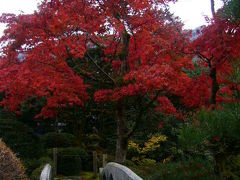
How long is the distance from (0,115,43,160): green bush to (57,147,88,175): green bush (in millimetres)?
2070

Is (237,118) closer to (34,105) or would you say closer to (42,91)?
(42,91)

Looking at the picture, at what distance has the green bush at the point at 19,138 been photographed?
1350 cm

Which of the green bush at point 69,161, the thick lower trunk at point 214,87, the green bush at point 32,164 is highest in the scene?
the thick lower trunk at point 214,87

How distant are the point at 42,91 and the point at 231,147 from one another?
6345mm

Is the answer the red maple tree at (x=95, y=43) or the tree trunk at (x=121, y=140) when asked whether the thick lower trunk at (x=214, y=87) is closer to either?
the red maple tree at (x=95, y=43)

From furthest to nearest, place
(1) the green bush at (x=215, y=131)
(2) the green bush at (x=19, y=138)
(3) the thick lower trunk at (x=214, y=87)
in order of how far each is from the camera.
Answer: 1. (2) the green bush at (x=19, y=138)
2. (3) the thick lower trunk at (x=214, y=87)
3. (1) the green bush at (x=215, y=131)

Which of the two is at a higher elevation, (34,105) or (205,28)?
(205,28)

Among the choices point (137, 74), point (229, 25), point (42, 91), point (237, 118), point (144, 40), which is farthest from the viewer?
point (144, 40)

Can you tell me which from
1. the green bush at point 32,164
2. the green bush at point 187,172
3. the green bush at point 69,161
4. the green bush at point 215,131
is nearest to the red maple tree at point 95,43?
the green bush at point 187,172

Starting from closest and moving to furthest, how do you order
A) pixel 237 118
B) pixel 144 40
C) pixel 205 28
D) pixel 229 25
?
pixel 237 118
pixel 229 25
pixel 205 28
pixel 144 40

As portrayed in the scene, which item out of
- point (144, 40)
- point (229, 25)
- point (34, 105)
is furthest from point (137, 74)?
point (34, 105)

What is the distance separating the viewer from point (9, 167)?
6.58m

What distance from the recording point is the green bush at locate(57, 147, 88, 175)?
16.5 meters

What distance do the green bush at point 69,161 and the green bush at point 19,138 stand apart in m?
2.07
